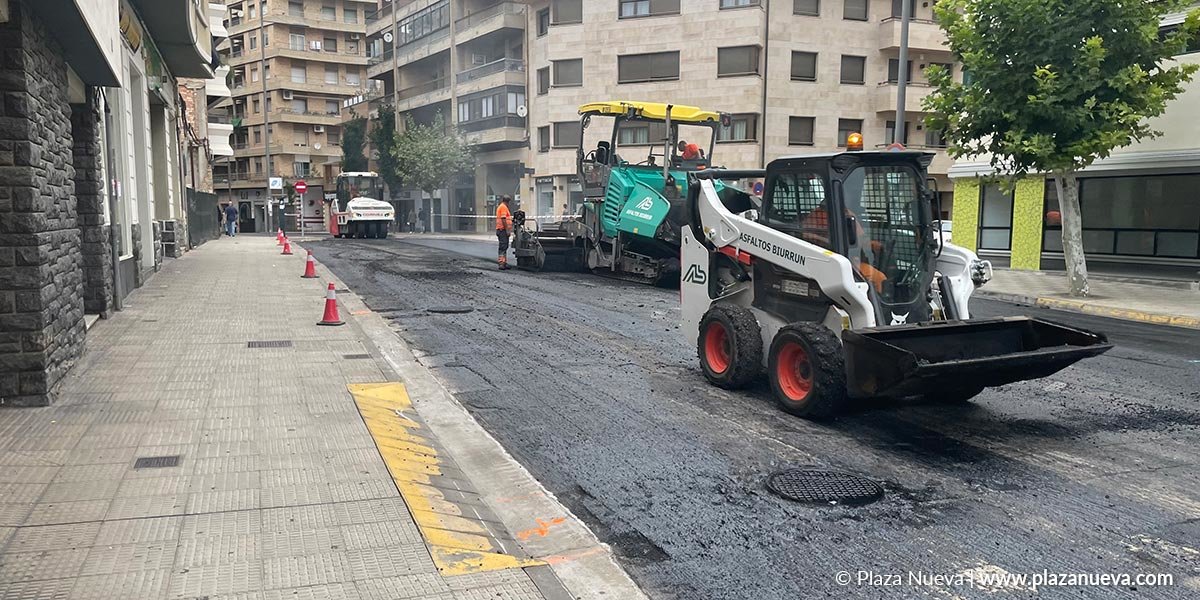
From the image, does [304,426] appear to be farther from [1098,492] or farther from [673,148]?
[673,148]

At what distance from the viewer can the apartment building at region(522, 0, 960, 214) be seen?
131 ft

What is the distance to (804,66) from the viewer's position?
133 ft

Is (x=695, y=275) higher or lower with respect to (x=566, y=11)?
lower

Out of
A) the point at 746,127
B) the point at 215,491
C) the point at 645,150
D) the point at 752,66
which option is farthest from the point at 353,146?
the point at 215,491

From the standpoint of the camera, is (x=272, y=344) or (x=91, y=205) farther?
(x=91, y=205)

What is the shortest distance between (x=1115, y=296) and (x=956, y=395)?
35.7 feet

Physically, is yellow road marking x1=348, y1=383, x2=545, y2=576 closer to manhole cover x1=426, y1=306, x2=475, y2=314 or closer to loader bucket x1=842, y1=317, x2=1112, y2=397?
loader bucket x1=842, y1=317, x2=1112, y2=397

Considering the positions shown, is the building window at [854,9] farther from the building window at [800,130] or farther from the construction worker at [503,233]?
the construction worker at [503,233]

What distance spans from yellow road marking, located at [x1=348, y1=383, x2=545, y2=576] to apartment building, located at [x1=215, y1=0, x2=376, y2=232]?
66906 mm

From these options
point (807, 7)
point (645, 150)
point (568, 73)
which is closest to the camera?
point (645, 150)

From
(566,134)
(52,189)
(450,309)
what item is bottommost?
(450,309)

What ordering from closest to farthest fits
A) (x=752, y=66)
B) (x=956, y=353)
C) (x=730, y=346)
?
(x=956, y=353) → (x=730, y=346) → (x=752, y=66)

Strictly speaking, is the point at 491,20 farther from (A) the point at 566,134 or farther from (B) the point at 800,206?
(B) the point at 800,206

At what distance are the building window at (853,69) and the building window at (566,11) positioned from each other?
1289 cm
